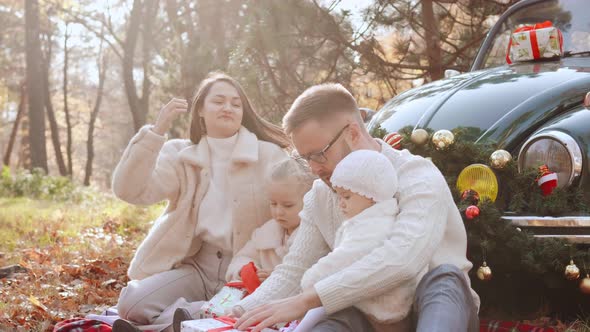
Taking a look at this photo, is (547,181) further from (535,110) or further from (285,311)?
(285,311)

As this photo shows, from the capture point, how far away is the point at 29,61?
17.6 m

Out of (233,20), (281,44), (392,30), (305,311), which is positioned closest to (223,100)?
(305,311)

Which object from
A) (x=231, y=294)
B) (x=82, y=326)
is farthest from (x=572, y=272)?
(x=82, y=326)

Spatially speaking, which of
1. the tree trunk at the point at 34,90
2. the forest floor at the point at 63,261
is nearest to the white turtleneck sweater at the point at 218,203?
the forest floor at the point at 63,261

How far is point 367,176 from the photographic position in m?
2.53

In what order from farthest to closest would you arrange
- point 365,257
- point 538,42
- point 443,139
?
point 538,42 < point 443,139 < point 365,257

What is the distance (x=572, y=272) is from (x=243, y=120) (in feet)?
6.62

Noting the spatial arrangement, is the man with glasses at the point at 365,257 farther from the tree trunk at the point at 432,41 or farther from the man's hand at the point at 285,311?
the tree trunk at the point at 432,41

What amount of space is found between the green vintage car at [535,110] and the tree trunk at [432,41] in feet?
7.92

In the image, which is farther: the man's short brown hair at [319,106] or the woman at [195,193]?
the woman at [195,193]

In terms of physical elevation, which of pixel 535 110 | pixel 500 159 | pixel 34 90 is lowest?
pixel 500 159

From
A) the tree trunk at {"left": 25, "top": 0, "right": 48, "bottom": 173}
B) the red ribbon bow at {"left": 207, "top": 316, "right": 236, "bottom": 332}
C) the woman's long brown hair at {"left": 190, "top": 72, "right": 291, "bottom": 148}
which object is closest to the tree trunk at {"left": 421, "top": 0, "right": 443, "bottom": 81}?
the woman's long brown hair at {"left": 190, "top": 72, "right": 291, "bottom": 148}

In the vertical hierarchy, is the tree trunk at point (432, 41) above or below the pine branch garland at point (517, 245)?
above

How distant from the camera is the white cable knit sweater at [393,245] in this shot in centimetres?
243
